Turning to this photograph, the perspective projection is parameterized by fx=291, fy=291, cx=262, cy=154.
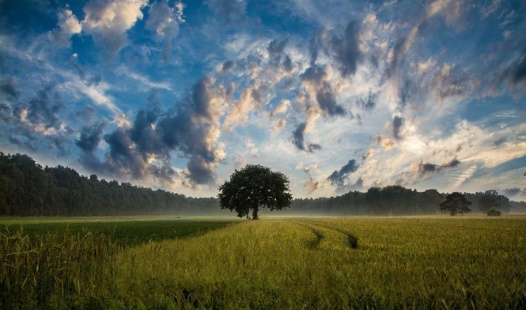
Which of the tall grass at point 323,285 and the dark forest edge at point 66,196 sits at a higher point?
the dark forest edge at point 66,196

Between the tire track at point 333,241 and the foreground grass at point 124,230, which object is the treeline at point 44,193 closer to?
the foreground grass at point 124,230

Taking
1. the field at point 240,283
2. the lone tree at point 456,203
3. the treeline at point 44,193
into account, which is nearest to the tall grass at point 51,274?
the field at point 240,283

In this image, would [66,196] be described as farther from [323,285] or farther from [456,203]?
[456,203]

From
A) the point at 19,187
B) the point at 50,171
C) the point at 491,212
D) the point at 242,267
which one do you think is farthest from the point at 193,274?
the point at 50,171

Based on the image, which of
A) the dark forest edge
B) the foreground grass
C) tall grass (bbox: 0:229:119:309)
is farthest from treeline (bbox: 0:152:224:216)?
tall grass (bbox: 0:229:119:309)

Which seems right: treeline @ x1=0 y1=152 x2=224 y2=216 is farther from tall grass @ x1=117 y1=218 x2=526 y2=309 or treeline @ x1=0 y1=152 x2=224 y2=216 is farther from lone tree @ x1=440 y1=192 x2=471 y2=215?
lone tree @ x1=440 y1=192 x2=471 y2=215

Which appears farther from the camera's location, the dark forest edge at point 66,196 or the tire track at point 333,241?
the dark forest edge at point 66,196

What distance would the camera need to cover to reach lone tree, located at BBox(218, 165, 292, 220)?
70312 millimetres

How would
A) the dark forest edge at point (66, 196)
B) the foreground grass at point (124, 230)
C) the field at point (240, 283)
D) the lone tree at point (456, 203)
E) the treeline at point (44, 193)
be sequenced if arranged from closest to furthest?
the field at point (240, 283)
the foreground grass at point (124, 230)
the treeline at point (44, 193)
the dark forest edge at point (66, 196)
the lone tree at point (456, 203)

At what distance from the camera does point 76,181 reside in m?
166

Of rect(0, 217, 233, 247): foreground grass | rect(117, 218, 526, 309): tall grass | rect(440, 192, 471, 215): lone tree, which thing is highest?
rect(440, 192, 471, 215): lone tree

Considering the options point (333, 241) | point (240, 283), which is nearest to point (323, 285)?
point (240, 283)

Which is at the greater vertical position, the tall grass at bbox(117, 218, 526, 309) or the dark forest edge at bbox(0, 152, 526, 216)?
the dark forest edge at bbox(0, 152, 526, 216)

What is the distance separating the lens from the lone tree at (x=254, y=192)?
231 feet
